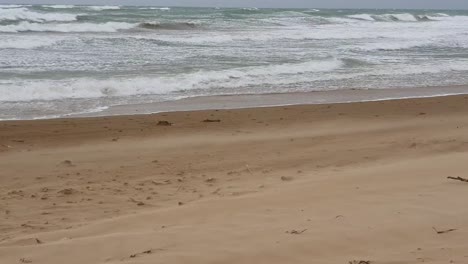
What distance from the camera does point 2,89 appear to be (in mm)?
10469

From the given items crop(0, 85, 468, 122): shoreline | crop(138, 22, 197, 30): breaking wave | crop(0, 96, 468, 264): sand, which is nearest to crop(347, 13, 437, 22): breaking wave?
crop(138, 22, 197, 30): breaking wave

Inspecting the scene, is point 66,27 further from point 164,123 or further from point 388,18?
point 388,18

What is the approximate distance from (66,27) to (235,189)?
23881 millimetres

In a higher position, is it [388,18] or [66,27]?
[66,27]

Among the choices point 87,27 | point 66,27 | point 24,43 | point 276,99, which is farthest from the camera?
point 87,27

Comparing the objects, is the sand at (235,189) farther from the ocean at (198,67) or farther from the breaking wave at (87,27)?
the breaking wave at (87,27)

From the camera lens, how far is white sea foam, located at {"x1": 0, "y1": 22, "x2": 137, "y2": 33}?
25916mm

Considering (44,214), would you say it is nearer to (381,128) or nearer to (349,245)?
(349,245)

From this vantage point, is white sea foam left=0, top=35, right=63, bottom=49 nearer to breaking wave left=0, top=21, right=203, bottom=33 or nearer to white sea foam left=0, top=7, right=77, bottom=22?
breaking wave left=0, top=21, right=203, bottom=33

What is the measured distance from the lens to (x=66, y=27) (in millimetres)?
27203

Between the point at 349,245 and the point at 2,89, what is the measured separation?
865cm

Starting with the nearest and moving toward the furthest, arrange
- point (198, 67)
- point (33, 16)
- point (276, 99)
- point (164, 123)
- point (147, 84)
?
point (164, 123), point (276, 99), point (147, 84), point (198, 67), point (33, 16)

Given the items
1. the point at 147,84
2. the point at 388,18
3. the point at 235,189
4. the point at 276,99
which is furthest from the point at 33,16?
the point at 388,18

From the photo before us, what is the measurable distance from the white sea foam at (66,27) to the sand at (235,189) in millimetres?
19084
